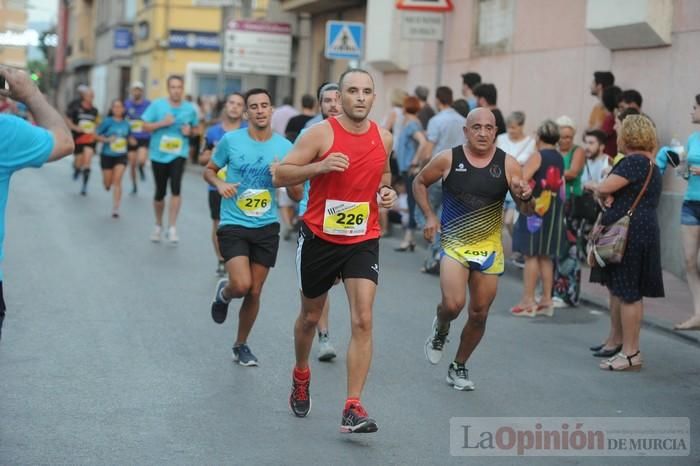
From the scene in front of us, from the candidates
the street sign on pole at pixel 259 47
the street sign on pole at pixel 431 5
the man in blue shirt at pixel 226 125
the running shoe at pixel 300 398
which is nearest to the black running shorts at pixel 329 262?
the running shoe at pixel 300 398

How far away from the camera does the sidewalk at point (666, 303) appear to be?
11278 millimetres

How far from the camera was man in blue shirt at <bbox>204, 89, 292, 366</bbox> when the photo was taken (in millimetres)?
8773

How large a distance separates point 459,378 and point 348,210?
176 centimetres

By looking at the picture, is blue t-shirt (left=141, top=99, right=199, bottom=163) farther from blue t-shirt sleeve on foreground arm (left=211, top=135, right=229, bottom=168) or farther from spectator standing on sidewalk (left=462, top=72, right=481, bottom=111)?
blue t-shirt sleeve on foreground arm (left=211, top=135, right=229, bottom=168)

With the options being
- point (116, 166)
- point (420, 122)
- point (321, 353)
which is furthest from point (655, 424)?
point (116, 166)

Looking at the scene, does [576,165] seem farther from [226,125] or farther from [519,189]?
[519,189]

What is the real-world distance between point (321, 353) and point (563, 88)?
409 inches

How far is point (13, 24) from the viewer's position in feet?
215

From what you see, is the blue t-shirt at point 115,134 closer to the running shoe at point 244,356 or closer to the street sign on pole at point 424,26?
the street sign on pole at point 424,26

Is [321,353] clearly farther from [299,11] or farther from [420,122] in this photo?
[299,11]

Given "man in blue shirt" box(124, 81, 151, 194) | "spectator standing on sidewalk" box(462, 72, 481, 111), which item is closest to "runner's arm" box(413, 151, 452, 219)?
"spectator standing on sidewalk" box(462, 72, 481, 111)

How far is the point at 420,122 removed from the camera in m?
17.3

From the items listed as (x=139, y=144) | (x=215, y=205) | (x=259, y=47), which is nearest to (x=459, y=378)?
(x=215, y=205)

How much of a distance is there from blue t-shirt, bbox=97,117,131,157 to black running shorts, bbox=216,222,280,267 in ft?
39.1
